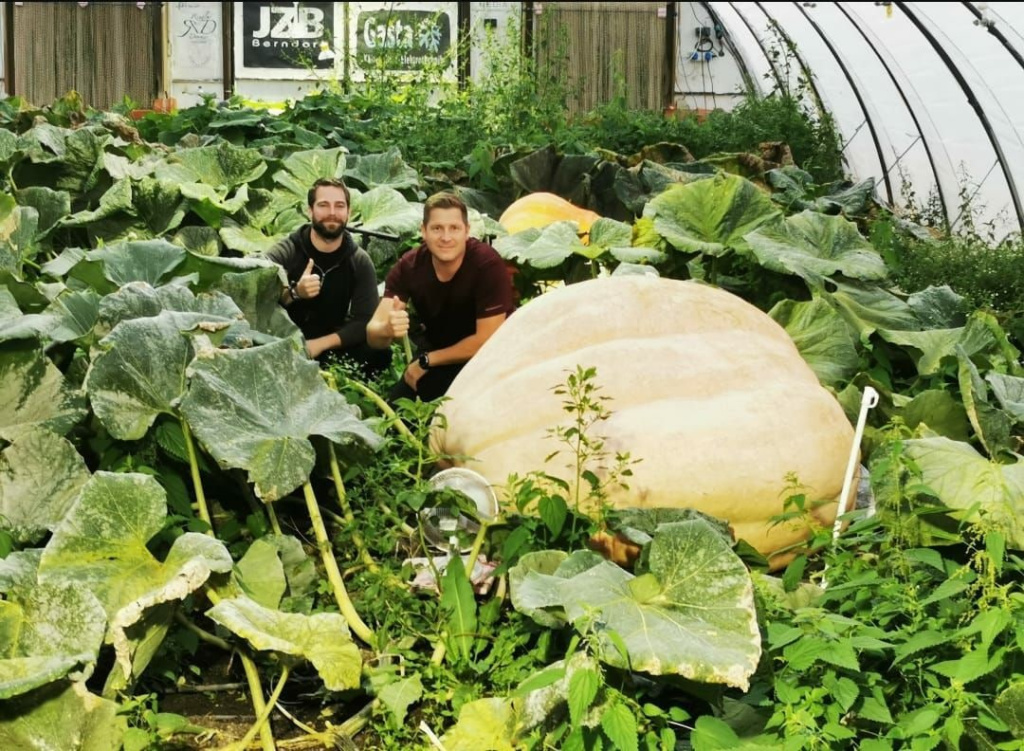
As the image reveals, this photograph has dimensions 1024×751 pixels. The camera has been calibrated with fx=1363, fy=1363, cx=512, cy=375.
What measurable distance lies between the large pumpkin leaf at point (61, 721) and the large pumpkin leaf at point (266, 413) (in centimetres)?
60

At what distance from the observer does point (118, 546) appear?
9.14 ft

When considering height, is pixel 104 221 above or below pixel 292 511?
above

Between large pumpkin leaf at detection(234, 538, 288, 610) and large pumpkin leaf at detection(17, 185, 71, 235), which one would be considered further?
large pumpkin leaf at detection(17, 185, 71, 235)

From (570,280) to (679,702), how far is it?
2956mm

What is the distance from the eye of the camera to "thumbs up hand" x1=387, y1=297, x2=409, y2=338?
14.3 feet

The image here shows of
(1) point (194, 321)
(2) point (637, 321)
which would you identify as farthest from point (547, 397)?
(1) point (194, 321)

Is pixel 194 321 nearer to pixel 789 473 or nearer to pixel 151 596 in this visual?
pixel 151 596

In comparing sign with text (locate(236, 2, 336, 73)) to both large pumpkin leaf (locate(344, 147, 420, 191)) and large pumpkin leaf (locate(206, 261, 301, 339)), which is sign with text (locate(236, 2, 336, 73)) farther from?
large pumpkin leaf (locate(206, 261, 301, 339))

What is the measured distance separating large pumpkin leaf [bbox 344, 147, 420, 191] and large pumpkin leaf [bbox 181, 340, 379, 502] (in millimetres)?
3710

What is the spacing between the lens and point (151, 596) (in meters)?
2.57

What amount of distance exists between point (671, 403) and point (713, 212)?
1796mm

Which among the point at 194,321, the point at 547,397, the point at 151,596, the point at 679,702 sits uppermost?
the point at 194,321

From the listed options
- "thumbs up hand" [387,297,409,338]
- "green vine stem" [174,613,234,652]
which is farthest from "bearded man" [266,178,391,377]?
"green vine stem" [174,613,234,652]

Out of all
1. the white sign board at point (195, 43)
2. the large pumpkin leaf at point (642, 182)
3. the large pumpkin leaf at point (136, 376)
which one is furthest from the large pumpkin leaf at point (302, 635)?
the white sign board at point (195, 43)
